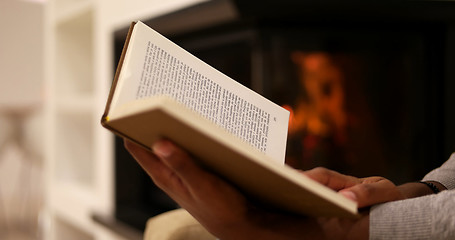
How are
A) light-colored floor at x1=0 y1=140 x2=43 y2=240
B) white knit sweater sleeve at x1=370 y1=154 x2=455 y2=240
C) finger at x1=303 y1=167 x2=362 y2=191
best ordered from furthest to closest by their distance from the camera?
light-colored floor at x1=0 y1=140 x2=43 y2=240, finger at x1=303 y1=167 x2=362 y2=191, white knit sweater sleeve at x1=370 y1=154 x2=455 y2=240

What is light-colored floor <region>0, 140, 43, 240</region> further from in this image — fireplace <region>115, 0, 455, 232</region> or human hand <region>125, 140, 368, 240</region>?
human hand <region>125, 140, 368, 240</region>

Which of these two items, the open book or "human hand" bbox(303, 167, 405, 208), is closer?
the open book

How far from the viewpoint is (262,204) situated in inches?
20.9

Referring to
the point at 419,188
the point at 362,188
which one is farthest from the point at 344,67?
the point at 362,188

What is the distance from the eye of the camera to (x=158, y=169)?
480 millimetres

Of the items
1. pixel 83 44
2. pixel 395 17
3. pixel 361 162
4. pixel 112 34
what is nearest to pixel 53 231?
pixel 83 44

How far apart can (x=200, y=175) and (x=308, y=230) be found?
14 centimetres

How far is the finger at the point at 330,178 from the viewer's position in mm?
606

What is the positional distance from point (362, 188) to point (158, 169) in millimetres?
221

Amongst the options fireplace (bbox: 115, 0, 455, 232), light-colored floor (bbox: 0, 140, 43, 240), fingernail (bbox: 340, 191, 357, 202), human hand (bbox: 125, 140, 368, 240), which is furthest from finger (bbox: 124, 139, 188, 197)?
light-colored floor (bbox: 0, 140, 43, 240)

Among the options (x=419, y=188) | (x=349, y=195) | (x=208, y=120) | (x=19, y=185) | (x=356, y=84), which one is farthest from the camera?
(x=19, y=185)

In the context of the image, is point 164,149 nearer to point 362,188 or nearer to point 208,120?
point 208,120

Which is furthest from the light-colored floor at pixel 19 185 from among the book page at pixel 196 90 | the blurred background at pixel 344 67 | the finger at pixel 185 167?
the finger at pixel 185 167

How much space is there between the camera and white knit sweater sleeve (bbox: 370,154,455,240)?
496 mm
